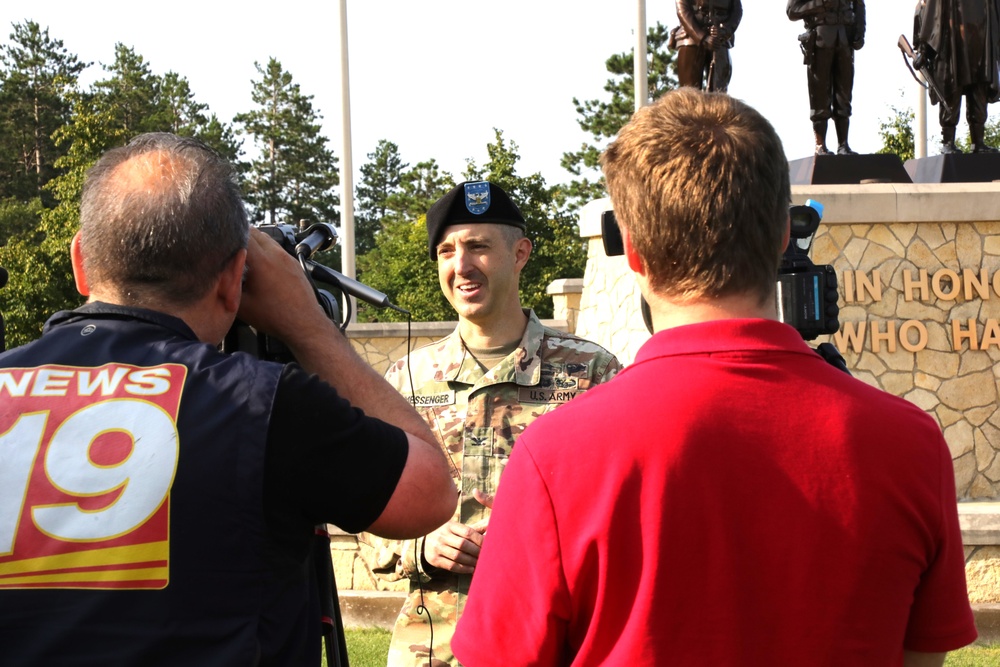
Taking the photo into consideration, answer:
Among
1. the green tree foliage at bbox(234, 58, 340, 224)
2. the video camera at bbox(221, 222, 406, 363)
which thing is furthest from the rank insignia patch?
the green tree foliage at bbox(234, 58, 340, 224)

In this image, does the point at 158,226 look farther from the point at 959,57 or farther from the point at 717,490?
the point at 959,57

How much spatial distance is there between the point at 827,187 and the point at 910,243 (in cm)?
75

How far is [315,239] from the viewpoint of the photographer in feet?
8.23

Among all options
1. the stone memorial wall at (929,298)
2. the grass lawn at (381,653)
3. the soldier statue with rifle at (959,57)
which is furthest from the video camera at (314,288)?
the soldier statue with rifle at (959,57)

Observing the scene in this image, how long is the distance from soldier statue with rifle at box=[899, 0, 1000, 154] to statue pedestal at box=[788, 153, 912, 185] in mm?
843

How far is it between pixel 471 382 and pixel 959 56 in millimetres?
7701

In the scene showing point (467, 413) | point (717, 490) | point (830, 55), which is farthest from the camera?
point (830, 55)

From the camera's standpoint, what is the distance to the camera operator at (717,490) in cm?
160

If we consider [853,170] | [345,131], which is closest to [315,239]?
[853,170]

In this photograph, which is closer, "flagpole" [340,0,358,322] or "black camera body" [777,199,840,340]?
"black camera body" [777,199,840,340]

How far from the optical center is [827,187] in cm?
898

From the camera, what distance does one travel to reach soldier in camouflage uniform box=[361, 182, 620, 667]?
129 inches

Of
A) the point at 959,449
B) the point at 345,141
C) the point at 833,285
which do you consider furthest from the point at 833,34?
the point at 345,141

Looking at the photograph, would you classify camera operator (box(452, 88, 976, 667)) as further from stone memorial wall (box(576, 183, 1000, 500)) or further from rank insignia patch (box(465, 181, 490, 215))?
stone memorial wall (box(576, 183, 1000, 500))
